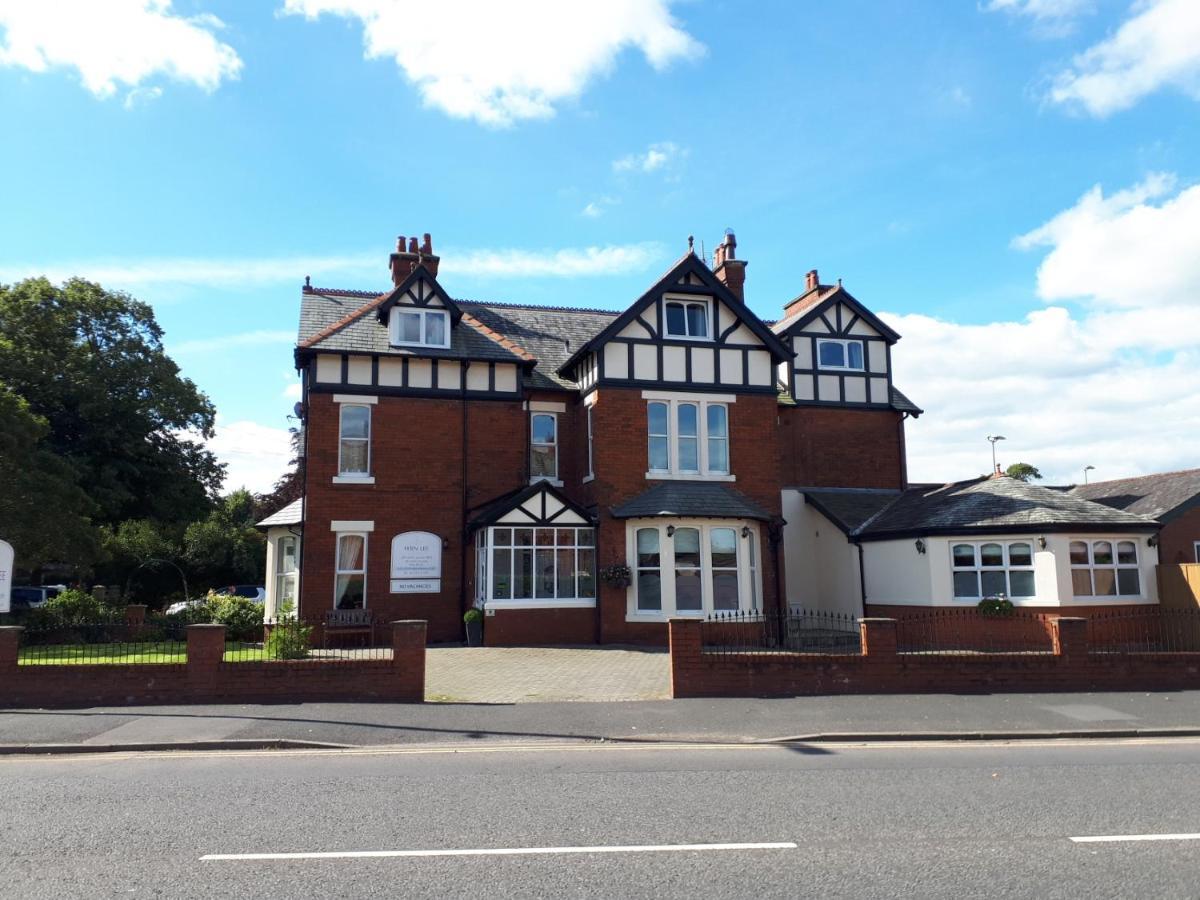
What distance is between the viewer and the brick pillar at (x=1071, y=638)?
45.3ft

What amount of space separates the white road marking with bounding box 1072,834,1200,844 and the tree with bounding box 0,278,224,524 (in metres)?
35.6

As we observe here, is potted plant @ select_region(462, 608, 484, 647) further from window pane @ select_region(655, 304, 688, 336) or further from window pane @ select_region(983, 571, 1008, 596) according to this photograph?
window pane @ select_region(983, 571, 1008, 596)

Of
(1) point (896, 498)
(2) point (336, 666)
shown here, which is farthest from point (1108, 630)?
(2) point (336, 666)

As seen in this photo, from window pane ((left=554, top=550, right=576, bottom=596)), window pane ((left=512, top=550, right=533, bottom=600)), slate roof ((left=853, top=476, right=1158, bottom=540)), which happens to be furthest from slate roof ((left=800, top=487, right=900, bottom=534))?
window pane ((left=512, top=550, right=533, bottom=600))

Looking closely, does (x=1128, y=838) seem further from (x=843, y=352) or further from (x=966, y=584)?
(x=843, y=352)

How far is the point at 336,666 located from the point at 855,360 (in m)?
18.6

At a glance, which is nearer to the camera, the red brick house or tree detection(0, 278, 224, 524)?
the red brick house

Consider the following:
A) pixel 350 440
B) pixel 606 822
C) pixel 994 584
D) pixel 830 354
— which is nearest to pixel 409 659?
pixel 606 822

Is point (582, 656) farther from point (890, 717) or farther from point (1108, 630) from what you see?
point (1108, 630)

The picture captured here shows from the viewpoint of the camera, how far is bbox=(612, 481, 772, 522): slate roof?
20203 mm

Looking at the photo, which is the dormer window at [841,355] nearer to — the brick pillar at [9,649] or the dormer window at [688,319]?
the dormer window at [688,319]

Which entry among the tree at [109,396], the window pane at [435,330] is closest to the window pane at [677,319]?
the window pane at [435,330]

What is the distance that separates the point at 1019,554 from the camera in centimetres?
1927

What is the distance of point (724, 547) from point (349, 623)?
29.3 feet
